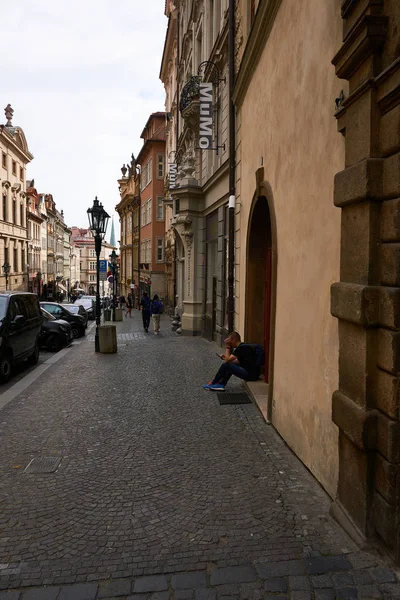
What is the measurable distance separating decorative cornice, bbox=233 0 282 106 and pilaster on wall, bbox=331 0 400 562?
141 inches

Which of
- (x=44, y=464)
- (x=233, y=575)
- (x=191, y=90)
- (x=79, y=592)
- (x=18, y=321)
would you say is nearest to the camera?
(x=79, y=592)

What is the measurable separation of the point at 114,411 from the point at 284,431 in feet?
9.09

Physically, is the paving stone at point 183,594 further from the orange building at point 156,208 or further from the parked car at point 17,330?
the orange building at point 156,208

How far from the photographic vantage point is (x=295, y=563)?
3490mm

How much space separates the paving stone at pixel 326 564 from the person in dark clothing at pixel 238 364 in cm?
503

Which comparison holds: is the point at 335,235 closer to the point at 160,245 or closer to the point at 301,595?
the point at 301,595

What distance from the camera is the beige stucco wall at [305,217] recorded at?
14.7 ft

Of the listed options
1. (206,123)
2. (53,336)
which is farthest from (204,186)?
(53,336)

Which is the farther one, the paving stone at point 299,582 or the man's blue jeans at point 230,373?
the man's blue jeans at point 230,373

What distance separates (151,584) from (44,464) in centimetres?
251

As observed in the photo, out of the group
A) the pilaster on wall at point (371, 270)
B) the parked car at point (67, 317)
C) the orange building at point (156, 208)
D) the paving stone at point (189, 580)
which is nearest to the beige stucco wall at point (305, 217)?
the pilaster on wall at point (371, 270)

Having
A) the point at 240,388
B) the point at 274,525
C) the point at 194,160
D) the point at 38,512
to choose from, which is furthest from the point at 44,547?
the point at 194,160

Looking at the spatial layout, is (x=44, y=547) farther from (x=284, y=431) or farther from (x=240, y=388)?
(x=240, y=388)

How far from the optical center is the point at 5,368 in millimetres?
10453
